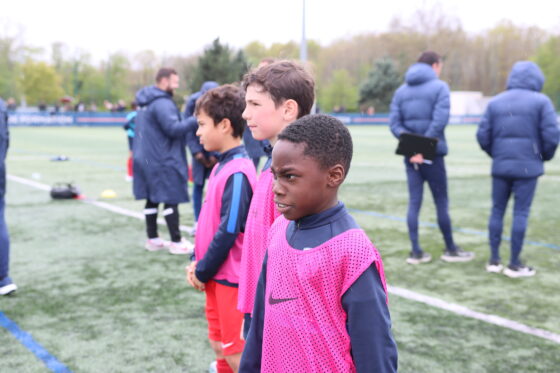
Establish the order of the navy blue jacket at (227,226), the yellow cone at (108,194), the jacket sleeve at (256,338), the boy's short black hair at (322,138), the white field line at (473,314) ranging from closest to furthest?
the boy's short black hair at (322,138), the jacket sleeve at (256,338), the navy blue jacket at (227,226), the white field line at (473,314), the yellow cone at (108,194)

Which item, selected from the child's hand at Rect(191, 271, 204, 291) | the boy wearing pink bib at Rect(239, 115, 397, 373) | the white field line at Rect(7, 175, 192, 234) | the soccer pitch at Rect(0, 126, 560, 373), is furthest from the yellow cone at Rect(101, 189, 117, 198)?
the boy wearing pink bib at Rect(239, 115, 397, 373)

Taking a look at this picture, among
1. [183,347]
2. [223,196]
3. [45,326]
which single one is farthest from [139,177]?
[223,196]

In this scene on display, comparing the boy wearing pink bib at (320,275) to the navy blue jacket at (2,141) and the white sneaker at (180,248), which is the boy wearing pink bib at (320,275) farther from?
the white sneaker at (180,248)

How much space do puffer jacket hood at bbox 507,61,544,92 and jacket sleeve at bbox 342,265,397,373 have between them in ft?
15.2

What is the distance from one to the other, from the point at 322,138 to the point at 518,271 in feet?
15.4

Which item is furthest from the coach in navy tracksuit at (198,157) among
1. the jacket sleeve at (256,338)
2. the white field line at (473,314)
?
the jacket sleeve at (256,338)

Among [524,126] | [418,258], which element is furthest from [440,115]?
[418,258]

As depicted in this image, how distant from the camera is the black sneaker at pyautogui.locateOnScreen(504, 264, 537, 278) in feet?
18.9

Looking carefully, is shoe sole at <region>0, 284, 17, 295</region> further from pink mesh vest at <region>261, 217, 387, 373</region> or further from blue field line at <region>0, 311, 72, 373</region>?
pink mesh vest at <region>261, 217, 387, 373</region>

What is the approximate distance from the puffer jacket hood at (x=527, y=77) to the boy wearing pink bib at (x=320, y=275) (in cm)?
443

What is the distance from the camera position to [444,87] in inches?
237

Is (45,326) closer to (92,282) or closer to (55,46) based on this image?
(92,282)

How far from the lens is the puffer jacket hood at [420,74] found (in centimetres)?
607

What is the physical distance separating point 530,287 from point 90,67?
9173 centimetres
